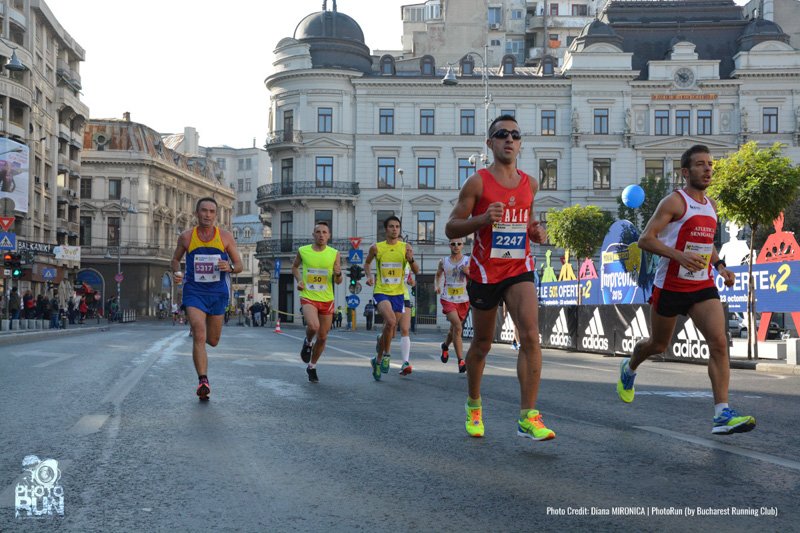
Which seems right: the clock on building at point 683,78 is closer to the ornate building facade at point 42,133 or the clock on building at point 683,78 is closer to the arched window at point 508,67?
the arched window at point 508,67

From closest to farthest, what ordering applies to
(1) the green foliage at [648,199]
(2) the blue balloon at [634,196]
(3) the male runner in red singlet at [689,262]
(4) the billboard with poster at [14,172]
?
Answer: (3) the male runner in red singlet at [689,262], (2) the blue balloon at [634,196], (4) the billboard with poster at [14,172], (1) the green foliage at [648,199]

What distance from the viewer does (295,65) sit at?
55.2 m

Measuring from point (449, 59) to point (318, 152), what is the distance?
17171mm

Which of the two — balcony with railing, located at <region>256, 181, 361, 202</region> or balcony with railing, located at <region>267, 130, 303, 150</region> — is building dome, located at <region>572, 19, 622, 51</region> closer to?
balcony with railing, located at <region>256, 181, 361, 202</region>

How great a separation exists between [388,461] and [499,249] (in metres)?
1.69

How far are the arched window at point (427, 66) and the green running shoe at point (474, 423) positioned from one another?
51.3m

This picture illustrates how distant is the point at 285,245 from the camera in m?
55.7

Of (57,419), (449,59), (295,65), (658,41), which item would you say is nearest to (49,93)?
(295,65)

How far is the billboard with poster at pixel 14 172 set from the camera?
47612 millimetres

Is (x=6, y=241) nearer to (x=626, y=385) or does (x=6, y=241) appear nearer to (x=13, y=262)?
(x=13, y=262)

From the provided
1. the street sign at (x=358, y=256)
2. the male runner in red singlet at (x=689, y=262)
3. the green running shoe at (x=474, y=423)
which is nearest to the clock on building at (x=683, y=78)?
the street sign at (x=358, y=256)

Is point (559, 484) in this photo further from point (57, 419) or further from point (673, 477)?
point (57, 419)

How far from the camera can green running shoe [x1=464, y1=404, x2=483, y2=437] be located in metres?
5.99

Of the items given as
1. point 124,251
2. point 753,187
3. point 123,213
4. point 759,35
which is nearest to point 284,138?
point 123,213
